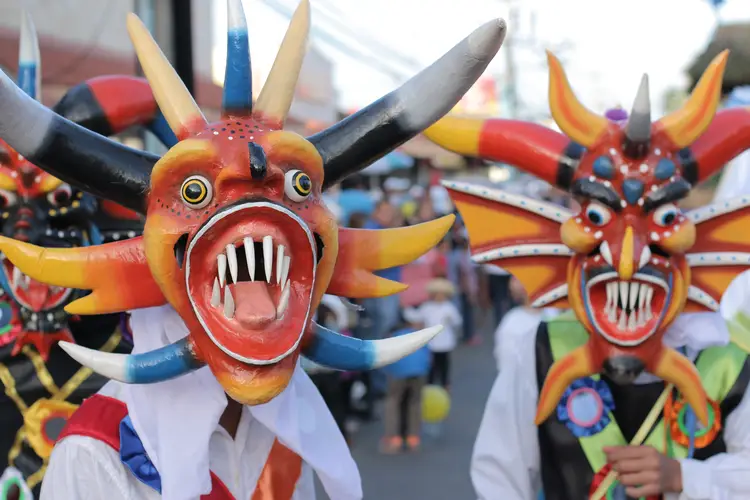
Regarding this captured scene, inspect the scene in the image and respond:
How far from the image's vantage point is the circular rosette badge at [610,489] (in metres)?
2.24

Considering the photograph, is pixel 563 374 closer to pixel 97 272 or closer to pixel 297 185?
pixel 297 185

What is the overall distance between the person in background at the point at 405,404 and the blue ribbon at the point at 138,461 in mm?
4165

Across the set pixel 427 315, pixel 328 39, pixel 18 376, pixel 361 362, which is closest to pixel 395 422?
pixel 427 315

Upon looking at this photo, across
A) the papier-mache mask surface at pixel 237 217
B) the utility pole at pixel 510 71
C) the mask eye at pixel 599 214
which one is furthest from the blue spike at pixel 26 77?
the utility pole at pixel 510 71

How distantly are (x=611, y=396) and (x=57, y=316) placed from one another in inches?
59.5

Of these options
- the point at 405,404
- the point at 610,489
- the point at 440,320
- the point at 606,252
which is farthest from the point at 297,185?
the point at 440,320

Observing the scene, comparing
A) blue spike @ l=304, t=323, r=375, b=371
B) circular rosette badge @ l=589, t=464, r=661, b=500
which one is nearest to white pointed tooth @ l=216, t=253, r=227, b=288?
blue spike @ l=304, t=323, r=375, b=371

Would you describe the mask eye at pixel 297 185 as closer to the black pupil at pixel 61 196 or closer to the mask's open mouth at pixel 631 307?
the mask's open mouth at pixel 631 307

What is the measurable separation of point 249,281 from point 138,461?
46cm

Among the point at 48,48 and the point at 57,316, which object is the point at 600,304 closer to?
the point at 57,316

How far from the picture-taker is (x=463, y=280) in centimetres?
999

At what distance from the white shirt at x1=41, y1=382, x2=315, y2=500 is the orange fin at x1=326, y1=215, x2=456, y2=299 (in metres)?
0.35

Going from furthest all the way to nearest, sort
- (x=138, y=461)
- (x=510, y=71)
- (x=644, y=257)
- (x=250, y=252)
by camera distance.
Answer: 1. (x=510, y=71)
2. (x=644, y=257)
3. (x=138, y=461)
4. (x=250, y=252)

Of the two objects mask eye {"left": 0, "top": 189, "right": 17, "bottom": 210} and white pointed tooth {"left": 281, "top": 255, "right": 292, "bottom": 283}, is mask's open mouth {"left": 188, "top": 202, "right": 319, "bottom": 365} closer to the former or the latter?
white pointed tooth {"left": 281, "top": 255, "right": 292, "bottom": 283}
